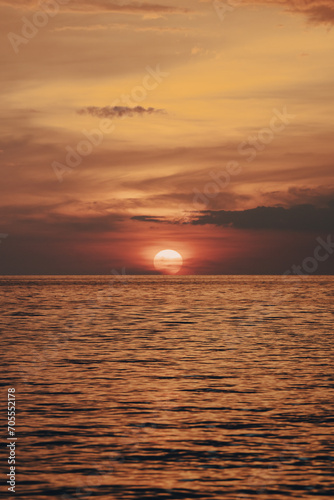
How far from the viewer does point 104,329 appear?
6519 cm

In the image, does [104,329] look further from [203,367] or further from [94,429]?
[94,429]

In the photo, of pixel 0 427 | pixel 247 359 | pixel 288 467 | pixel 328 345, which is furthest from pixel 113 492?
pixel 328 345

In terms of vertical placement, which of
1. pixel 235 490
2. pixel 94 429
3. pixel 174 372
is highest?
pixel 174 372

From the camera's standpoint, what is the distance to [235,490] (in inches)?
678

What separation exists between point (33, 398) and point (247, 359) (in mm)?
17057

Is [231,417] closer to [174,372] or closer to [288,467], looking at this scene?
[288,467]

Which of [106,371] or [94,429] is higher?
[106,371]

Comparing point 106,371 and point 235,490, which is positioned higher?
point 106,371

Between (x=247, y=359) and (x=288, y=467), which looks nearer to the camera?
(x=288, y=467)

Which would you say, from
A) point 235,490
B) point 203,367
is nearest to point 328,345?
point 203,367

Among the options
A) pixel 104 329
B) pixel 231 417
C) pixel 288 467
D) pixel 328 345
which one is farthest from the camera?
pixel 104 329

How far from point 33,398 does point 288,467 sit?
13.3m

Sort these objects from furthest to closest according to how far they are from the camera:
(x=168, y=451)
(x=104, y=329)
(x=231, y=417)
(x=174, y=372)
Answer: (x=104, y=329), (x=174, y=372), (x=231, y=417), (x=168, y=451)

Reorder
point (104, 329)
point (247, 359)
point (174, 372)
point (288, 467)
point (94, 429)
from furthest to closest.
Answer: point (104, 329), point (247, 359), point (174, 372), point (94, 429), point (288, 467)
